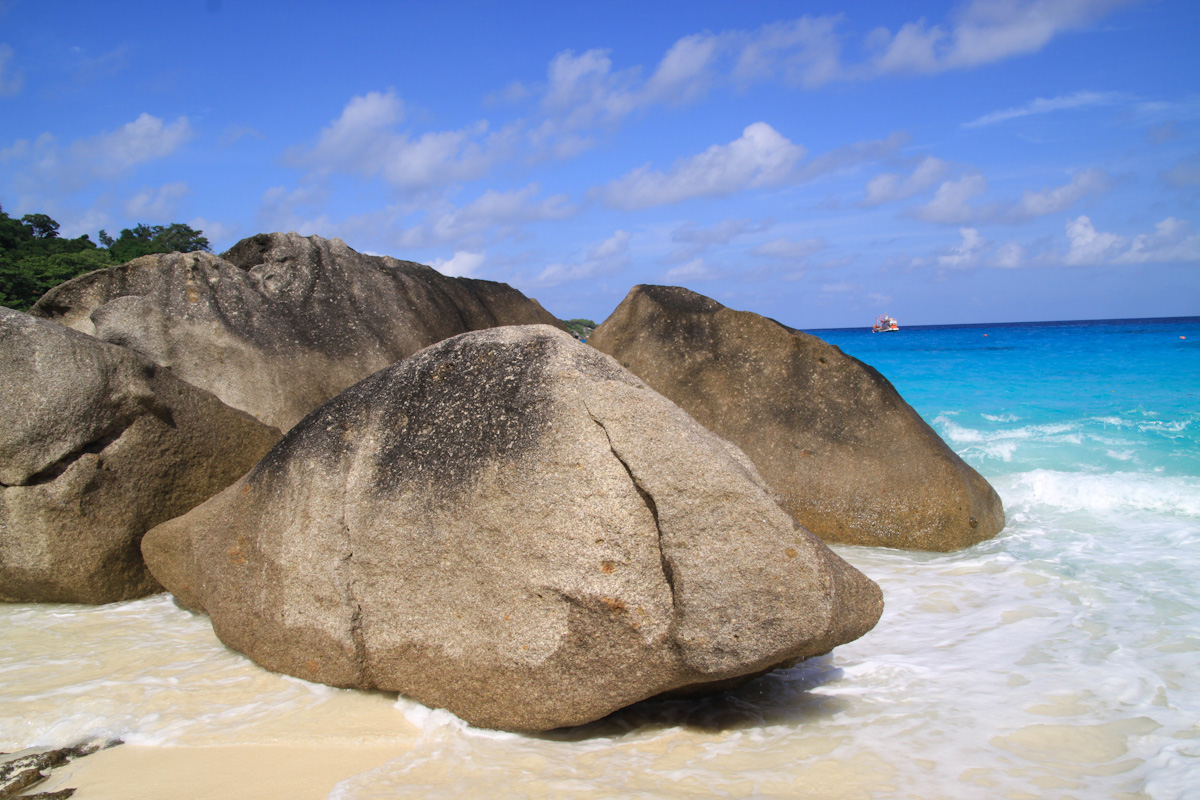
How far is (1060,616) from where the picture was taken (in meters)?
4.36

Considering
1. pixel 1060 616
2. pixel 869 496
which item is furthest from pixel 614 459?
pixel 869 496

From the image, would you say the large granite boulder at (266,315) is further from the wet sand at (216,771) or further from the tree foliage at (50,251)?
the tree foliage at (50,251)

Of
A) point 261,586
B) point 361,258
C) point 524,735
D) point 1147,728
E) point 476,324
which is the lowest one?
point 1147,728

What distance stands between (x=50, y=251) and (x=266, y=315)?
29.0 metres

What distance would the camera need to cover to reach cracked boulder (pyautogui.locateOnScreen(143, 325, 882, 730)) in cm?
279

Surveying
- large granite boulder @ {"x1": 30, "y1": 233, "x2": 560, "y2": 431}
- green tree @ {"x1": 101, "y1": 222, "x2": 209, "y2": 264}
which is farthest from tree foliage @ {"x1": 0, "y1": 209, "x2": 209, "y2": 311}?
large granite boulder @ {"x1": 30, "y1": 233, "x2": 560, "y2": 431}

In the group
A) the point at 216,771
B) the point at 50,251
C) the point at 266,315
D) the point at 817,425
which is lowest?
the point at 216,771

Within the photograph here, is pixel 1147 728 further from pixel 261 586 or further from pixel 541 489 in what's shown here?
pixel 261 586

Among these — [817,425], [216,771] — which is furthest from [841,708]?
[817,425]

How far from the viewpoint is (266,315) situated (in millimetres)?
6719

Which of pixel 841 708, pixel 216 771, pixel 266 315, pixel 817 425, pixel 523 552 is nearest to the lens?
pixel 216 771

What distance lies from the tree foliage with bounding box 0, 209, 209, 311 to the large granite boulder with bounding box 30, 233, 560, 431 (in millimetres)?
13218

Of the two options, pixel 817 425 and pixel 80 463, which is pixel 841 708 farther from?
pixel 80 463

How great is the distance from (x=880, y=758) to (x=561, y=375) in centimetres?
179
